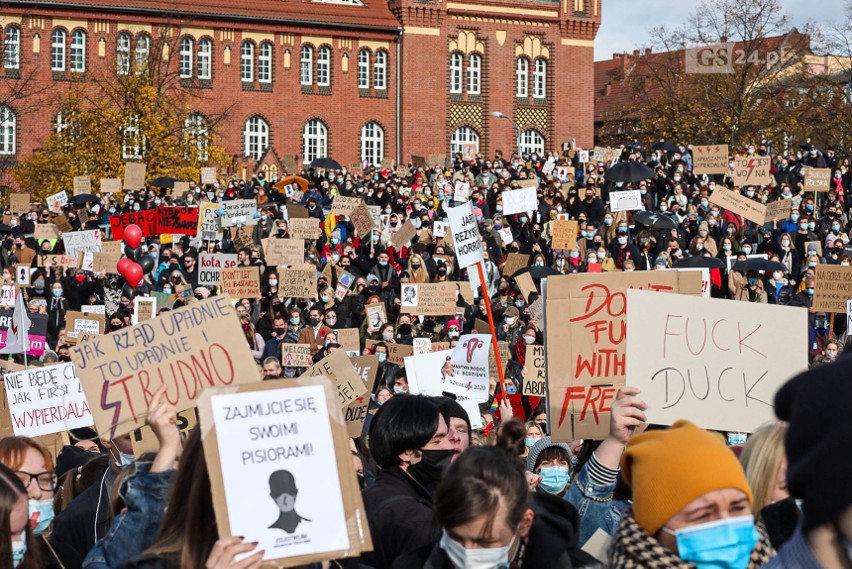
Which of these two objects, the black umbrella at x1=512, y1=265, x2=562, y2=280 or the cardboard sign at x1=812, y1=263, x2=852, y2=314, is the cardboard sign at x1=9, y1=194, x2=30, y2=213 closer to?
the black umbrella at x1=512, y1=265, x2=562, y2=280

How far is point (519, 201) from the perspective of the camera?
75.8 ft

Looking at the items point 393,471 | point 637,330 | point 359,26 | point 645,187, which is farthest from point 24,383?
point 359,26

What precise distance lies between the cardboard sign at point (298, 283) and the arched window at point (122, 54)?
95.9 ft

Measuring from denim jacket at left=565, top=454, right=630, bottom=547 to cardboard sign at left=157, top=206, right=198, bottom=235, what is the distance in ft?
67.9

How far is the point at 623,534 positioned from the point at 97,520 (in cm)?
254

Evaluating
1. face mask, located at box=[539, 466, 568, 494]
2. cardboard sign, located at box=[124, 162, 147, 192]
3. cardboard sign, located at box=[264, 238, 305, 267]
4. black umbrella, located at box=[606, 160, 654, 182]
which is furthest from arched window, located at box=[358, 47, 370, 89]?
face mask, located at box=[539, 466, 568, 494]

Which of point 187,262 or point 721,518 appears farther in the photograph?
point 187,262

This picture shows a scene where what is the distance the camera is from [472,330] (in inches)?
695

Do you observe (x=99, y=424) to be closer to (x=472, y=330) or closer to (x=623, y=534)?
(x=623, y=534)

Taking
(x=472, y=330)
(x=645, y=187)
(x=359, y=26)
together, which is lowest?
(x=472, y=330)

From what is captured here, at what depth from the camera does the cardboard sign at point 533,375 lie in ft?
41.1

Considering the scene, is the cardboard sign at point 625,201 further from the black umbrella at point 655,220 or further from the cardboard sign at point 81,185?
the cardboard sign at point 81,185

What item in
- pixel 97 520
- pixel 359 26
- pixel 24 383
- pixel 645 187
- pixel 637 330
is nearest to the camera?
pixel 637 330

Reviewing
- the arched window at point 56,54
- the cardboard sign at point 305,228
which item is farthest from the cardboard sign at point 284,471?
the arched window at point 56,54
